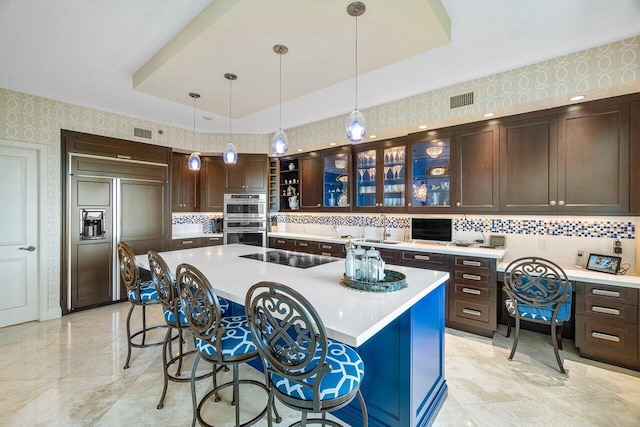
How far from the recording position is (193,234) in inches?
208

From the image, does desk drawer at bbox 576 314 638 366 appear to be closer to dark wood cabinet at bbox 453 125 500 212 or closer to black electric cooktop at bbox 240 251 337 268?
dark wood cabinet at bbox 453 125 500 212

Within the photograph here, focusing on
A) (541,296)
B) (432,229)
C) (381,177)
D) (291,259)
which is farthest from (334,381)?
(381,177)

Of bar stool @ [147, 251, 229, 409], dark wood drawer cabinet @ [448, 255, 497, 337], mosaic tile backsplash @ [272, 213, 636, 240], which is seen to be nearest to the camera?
bar stool @ [147, 251, 229, 409]

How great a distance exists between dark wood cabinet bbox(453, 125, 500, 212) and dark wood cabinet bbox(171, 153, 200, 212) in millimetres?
4364

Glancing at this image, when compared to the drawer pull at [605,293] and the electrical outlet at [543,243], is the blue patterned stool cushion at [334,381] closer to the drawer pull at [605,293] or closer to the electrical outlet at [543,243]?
the drawer pull at [605,293]

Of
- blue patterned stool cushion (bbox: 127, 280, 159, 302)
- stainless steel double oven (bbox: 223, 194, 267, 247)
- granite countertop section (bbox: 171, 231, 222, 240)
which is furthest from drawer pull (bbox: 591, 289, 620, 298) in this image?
granite countertop section (bbox: 171, 231, 222, 240)

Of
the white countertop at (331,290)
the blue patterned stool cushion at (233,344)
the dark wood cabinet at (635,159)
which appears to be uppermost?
the dark wood cabinet at (635,159)

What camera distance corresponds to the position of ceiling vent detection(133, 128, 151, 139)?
4.50m

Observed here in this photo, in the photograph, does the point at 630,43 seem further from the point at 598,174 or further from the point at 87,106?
the point at 87,106

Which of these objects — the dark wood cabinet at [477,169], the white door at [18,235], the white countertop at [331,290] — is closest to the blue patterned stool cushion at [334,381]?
the white countertop at [331,290]

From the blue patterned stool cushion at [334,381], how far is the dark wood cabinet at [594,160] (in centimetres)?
287

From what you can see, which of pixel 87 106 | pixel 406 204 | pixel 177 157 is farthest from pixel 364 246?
pixel 87 106

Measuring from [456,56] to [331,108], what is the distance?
1.78 meters

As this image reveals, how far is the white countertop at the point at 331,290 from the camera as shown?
1.27 metres
